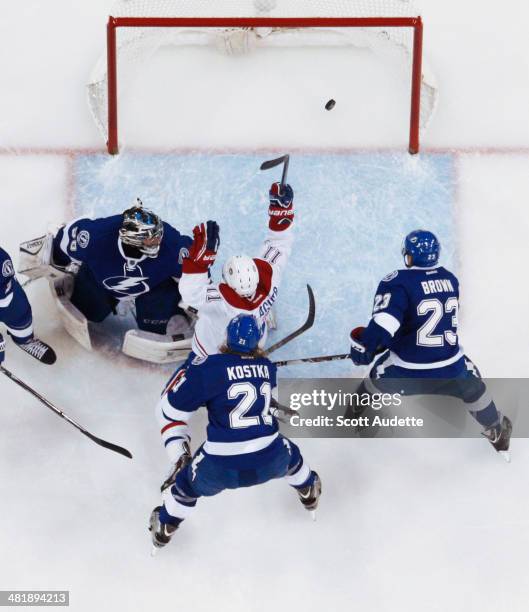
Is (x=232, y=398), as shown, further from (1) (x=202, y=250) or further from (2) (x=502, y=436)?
(2) (x=502, y=436)

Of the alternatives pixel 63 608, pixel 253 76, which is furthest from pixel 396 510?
pixel 253 76


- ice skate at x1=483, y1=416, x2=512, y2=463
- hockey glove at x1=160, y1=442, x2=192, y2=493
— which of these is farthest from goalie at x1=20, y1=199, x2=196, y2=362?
ice skate at x1=483, y1=416, x2=512, y2=463

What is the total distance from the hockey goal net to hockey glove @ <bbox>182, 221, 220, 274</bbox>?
105 centimetres

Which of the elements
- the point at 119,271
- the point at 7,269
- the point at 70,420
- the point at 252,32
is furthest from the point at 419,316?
the point at 252,32

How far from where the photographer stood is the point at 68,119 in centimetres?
520

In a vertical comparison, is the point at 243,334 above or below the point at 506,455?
above

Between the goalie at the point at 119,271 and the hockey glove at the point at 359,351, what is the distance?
28.7 inches

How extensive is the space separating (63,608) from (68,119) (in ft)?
7.18

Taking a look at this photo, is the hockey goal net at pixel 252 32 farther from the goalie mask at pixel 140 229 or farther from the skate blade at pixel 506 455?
the skate blade at pixel 506 455

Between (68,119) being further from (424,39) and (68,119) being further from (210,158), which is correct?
(424,39)

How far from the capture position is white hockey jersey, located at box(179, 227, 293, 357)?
416cm

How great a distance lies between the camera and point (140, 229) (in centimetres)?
417

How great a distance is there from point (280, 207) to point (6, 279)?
1.06m

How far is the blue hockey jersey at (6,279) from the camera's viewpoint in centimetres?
421
